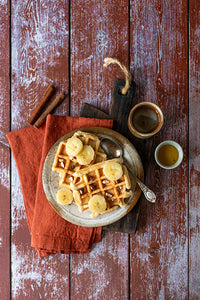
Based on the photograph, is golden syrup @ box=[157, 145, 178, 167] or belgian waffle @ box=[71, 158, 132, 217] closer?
belgian waffle @ box=[71, 158, 132, 217]

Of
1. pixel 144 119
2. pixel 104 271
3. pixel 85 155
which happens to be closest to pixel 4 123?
pixel 85 155

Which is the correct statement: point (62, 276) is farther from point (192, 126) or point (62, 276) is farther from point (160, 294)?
point (192, 126)

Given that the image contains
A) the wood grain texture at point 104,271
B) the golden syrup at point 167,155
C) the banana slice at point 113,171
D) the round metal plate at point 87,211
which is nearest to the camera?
the banana slice at point 113,171

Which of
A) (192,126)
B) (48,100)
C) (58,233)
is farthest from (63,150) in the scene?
(192,126)

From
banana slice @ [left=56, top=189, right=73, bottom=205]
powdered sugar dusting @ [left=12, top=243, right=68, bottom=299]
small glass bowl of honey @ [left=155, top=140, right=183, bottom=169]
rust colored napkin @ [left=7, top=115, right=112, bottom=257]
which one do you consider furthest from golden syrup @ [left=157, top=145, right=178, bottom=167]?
powdered sugar dusting @ [left=12, top=243, right=68, bottom=299]

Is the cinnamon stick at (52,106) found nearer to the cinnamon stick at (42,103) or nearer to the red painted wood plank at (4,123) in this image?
the cinnamon stick at (42,103)

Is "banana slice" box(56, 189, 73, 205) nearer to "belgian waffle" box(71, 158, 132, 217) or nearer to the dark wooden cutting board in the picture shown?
"belgian waffle" box(71, 158, 132, 217)

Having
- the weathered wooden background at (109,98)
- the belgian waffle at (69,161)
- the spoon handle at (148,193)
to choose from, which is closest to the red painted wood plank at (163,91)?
the weathered wooden background at (109,98)
